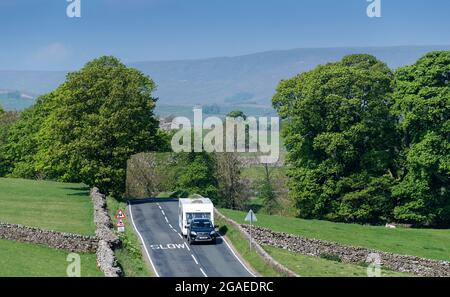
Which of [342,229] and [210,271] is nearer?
[210,271]

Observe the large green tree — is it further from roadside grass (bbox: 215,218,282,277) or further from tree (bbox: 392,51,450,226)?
tree (bbox: 392,51,450,226)

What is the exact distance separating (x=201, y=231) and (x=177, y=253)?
3341mm

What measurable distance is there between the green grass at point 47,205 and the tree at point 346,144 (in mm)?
24092

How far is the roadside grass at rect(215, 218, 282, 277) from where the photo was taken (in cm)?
4031

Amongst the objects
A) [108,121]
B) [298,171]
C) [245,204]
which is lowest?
[245,204]

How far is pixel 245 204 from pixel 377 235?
47.9 m

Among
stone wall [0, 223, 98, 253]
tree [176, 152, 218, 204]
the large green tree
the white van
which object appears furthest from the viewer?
tree [176, 152, 218, 204]

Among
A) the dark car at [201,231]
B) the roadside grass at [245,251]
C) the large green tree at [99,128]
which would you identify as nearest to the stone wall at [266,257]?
the roadside grass at [245,251]

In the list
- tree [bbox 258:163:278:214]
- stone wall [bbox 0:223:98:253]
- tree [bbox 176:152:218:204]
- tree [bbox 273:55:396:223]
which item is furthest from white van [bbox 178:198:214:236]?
tree [bbox 258:163:278:214]

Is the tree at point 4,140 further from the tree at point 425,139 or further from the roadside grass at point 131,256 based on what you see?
the tree at point 425,139

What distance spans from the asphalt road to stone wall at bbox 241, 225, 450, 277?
3804 mm

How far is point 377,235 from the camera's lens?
56688 mm
